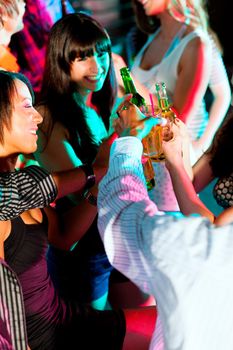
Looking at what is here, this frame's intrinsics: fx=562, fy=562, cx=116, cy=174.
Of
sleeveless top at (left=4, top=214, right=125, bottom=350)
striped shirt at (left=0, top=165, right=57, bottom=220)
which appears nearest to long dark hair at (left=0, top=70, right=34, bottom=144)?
striped shirt at (left=0, top=165, right=57, bottom=220)

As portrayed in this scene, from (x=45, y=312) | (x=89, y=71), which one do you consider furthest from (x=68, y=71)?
(x=45, y=312)

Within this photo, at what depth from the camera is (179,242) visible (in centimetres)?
78

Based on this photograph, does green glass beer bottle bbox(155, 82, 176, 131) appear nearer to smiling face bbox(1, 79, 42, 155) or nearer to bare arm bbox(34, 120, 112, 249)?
bare arm bbox(34, 120, 112, 249)

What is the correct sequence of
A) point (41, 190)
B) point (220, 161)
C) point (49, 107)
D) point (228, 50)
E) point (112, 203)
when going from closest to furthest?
point (112, 203) → point (41, 190) → point (220, 161) → point (49, 107) → point (228, 50)

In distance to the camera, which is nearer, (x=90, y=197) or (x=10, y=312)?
(x=10, y=312)

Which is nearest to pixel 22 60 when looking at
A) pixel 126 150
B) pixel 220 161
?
pixel 220 161

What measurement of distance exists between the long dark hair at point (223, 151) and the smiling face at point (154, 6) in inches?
37.0

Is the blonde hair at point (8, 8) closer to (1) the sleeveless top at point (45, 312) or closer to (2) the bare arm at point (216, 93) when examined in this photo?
(2) the bare arm at point (216, 93)

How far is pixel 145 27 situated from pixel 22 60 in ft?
2.12

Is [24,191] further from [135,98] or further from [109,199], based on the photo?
[135,98]

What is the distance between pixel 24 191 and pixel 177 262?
57cm

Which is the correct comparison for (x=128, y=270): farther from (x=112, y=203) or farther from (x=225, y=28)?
(x=225, y=28)

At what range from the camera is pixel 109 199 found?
0.90 metres

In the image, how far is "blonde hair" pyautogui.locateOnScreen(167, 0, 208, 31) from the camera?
2.43 metres
